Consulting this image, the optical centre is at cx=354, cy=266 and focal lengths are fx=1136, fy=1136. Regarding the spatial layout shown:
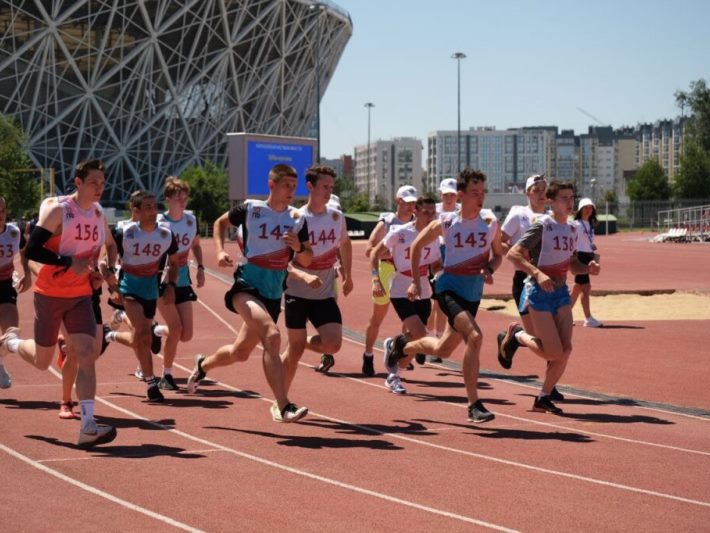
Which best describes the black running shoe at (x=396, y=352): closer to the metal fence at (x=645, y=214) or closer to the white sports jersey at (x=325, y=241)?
the white sports jersey at (x=325, y=241)

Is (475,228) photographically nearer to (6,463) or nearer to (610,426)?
(610,426)

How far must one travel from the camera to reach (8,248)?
34.6 ft

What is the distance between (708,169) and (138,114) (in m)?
45.6

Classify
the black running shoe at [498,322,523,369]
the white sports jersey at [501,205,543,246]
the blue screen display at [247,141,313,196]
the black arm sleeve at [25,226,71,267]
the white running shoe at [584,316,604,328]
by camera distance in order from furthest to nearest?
1. the blue screen display at [247,141,313,196]
2. the white running shoe at [584,316,604,328]
3. the white sports jersey at [501,205,543,246]
4. the black running shoe at [498,322,523,369]
5. the black arm sleeve at [25,226,71,267]

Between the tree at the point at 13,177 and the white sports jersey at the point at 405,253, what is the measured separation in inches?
1855

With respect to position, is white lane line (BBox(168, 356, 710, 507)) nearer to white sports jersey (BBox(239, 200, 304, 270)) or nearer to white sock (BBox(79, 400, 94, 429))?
white sports jersey (BBox(239, 200, 304, 270))

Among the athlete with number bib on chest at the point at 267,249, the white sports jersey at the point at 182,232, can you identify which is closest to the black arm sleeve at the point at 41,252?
the athlete with number bib on chest at the point at 267,249

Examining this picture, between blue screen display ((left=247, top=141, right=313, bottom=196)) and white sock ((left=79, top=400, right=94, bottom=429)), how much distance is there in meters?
50.8

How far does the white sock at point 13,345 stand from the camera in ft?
29.8

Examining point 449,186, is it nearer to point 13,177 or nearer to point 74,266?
point 74,266

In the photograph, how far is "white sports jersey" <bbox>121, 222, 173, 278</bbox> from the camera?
10.4 meters

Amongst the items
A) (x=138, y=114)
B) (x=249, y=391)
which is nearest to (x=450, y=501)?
(x=249, y=391)

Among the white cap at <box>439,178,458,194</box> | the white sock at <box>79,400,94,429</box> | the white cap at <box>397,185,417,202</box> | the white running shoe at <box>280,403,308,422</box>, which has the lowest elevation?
the white running shoe at <box>280,403,308,422</box>

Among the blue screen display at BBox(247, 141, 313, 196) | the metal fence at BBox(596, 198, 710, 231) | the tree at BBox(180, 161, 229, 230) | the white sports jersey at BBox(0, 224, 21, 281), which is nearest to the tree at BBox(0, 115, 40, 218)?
the blue screen display at BBox(247, 141, 313, 196)
